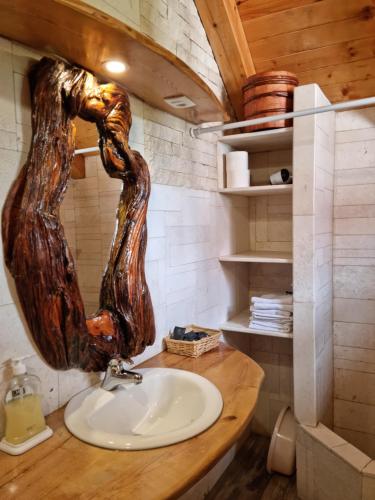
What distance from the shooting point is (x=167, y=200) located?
1560mm

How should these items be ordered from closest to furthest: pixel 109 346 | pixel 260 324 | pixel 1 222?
pixel 1 222, pixel 109 346, pixel 260 324

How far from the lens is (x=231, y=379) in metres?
1.23

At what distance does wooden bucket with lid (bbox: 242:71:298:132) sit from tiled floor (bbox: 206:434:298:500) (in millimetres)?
1970

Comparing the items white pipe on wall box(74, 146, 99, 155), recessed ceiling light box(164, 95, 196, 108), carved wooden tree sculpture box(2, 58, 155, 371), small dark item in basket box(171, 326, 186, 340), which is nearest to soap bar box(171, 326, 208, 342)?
small dark item in basket box(171, 326, 186, 340)

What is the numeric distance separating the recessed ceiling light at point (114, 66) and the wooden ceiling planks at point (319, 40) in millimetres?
1040

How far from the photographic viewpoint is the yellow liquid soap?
2.84 feet

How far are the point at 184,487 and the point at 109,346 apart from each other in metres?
0.49

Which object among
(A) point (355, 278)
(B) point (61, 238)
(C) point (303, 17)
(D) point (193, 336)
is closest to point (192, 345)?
(D) point (193, 336)

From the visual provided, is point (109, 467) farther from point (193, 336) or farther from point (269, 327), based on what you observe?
point (269, 327)

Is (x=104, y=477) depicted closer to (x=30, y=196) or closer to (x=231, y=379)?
(x=231, y=379)

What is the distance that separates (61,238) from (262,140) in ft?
4.69

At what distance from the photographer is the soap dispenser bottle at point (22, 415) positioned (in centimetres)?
86

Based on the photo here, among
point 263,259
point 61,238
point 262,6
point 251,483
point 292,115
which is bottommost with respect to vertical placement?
point 251,483

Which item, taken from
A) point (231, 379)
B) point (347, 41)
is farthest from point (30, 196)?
point (347, 41)
